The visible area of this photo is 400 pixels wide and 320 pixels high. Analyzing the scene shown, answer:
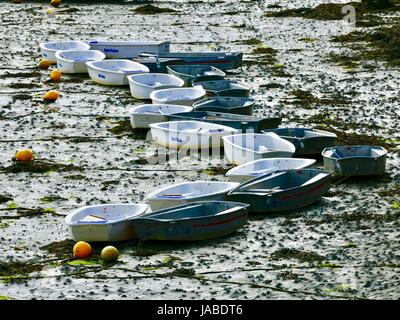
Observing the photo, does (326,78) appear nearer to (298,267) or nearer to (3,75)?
(3,75)

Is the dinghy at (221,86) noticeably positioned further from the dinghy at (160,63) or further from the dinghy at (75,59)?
the dinghy at (75,59)

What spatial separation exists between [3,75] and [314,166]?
10.1m

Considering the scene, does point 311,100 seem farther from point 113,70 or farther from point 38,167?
point 38,167

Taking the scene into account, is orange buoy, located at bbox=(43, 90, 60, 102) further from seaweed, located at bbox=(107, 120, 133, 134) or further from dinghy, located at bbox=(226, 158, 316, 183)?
dinghy, located at bbox=(226, 158, 316, 183)

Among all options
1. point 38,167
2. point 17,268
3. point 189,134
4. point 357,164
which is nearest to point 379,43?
point 189,134

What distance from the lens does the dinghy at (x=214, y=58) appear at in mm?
26484

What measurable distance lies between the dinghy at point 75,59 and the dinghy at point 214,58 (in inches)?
63.9

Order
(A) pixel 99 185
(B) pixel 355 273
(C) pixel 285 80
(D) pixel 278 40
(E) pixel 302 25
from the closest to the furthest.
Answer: (B) pixel 355 273 → (A) pixel 99 185 → (C) pixel 285 80 → (D) pixel 278 40 → (E) pixel 302 25

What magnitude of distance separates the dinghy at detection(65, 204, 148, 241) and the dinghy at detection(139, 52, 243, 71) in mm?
10508

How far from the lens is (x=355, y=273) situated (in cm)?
1458

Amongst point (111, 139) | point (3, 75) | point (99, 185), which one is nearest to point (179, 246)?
point (99, 185)

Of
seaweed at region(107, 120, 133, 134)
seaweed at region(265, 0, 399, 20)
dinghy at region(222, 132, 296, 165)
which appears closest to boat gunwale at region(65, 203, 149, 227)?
dinghy at region(222, 132, 296, 165)

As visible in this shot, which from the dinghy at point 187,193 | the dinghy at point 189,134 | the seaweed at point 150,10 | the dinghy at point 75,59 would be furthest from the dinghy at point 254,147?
the seaweed at point 150,10

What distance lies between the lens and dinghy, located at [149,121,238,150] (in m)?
20.3
